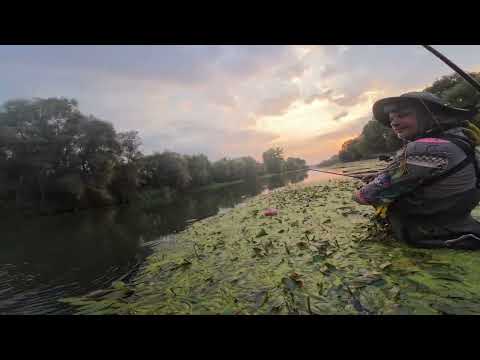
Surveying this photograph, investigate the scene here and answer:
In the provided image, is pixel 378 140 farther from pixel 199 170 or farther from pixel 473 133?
pixel 199 170

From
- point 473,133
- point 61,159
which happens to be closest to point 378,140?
point 473,133

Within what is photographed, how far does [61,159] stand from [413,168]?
160 ft

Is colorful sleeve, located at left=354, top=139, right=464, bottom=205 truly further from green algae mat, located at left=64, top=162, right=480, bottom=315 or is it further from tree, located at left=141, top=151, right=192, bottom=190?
tree, located at left=141, top=151, right=192, bottom=190

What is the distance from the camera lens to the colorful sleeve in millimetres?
2508

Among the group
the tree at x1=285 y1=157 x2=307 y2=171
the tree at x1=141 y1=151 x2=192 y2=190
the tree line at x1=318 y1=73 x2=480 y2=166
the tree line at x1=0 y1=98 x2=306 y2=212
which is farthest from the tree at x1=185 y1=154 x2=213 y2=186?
the tree line at x1=318 y1=73 x2=480 y2=166

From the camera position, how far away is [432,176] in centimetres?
259

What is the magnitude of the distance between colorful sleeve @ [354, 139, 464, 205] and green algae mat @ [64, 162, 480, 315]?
0.95 metres

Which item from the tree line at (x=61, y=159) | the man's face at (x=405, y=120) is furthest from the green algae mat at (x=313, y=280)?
the tree line at (x=61, y=159)

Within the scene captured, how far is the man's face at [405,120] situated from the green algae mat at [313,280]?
168 centimetres

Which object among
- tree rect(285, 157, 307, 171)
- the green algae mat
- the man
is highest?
tree rect(285, 157, 307, 171)
